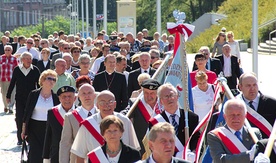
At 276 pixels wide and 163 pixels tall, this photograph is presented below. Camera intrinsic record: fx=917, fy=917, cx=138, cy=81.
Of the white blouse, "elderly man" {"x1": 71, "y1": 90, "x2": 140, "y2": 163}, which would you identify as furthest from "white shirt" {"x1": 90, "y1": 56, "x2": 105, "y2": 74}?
"elderly man" {"x1": 71, "y1": 90, "x2": 140, "y2": 163}

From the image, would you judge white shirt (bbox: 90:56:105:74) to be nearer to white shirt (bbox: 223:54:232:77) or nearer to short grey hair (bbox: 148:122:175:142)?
white shirt (bbox: 223:54:232:77)

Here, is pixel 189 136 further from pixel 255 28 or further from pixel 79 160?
pixel 255 28

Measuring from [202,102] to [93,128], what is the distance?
4112mm

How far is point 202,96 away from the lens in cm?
1315

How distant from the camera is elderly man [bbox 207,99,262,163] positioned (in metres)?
8.06

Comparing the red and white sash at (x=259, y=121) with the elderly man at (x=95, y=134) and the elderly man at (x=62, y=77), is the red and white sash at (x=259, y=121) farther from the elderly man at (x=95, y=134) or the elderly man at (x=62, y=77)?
the elderly man at (x=62, y=77)

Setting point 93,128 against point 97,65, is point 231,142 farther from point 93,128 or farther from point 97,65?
point 97,65

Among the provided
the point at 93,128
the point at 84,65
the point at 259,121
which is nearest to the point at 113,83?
the point at 84,65

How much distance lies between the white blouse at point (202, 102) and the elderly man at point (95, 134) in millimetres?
3812

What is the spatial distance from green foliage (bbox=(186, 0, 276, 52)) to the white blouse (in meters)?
37.0

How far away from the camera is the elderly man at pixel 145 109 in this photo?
1076 cm

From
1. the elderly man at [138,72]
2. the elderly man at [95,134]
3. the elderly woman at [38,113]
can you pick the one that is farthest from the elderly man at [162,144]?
the elderly man at [138,72]

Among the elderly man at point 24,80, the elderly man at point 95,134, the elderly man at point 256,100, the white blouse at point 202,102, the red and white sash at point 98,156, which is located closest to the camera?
the red and white sash at point 98,156

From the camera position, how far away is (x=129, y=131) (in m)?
9.20
